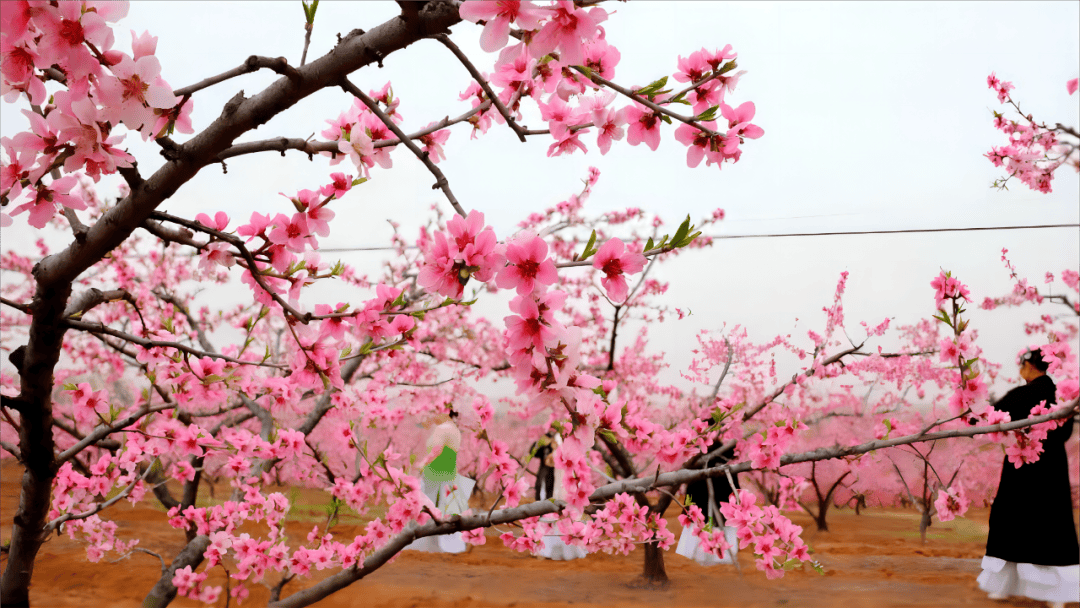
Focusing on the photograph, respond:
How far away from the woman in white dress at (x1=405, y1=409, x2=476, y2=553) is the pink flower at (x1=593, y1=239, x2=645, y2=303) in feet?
13.8

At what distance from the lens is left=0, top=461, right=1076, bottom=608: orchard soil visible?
501 cm

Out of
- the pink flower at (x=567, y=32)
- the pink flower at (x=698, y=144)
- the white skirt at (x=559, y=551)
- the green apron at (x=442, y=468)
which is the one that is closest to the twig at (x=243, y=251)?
the pink flower at (x=567, y=32)

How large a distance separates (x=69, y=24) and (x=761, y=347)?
7514 mm

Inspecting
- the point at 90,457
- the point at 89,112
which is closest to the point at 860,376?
the point at 89,112

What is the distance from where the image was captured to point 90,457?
8875mm

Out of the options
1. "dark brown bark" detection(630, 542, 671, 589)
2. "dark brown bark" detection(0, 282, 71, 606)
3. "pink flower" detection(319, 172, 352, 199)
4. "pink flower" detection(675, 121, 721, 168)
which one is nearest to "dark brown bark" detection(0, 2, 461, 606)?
"dark brown bark" detection(0, 282, 71, 606)

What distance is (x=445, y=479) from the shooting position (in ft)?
20.3

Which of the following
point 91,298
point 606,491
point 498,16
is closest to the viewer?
point 498,16

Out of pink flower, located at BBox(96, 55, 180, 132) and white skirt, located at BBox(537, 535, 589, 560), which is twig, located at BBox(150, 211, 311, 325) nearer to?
pink flower, located at BBox(96, 55, 180, 132)

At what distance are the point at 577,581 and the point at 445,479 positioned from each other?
67.0 inches

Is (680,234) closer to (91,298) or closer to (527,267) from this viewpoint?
(527,267)

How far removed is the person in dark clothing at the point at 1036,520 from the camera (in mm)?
3908

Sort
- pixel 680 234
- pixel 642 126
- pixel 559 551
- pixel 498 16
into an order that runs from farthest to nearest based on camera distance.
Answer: pixel 559 551 < pixel 642 126 < pixel 680 234 < pixel 498 16

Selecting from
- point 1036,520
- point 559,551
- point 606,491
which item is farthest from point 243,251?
point 559,551
